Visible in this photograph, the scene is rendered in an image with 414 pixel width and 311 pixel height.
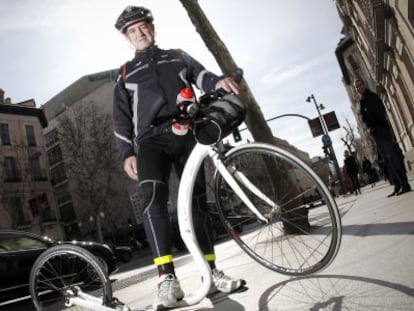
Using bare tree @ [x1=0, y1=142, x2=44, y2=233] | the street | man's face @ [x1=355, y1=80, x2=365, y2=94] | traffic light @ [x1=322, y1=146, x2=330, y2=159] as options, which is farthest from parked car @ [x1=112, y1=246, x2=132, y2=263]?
the street

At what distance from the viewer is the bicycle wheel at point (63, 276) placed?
2748 mm

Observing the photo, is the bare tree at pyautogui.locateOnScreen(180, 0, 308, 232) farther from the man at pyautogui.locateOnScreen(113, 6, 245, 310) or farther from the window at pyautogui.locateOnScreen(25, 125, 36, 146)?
the window at pyautogui.locateOnScreen(25, 125, 36, 146)

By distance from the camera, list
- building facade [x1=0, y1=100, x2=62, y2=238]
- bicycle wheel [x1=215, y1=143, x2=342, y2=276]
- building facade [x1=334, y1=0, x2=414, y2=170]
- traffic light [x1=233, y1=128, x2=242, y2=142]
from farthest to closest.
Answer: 1. building facade [x1=0, y1=100, x2=62, y2=238]
2. building facade [x1=334, y1=0, x2=414, y2=170]
3. traffic light [x1=233, y1=128, x2=242, y2=142]
4. bicycle wheel [x1=215, y1=143, x2=342, y2=276]

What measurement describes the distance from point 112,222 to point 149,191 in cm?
4146

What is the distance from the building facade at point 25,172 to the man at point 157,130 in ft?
111

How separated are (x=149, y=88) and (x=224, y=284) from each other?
51.3 inches

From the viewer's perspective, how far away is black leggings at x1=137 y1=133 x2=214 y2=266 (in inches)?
96.3

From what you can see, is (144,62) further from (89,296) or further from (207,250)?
(89,296)

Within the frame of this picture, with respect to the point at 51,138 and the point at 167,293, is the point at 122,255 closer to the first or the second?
the point at 167,293

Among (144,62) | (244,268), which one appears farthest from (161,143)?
(244,268)

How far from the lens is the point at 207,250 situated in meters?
2.50

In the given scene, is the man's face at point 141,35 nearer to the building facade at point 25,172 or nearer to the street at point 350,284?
the street at point 350,284

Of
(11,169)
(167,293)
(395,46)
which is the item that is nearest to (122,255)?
(395,46)

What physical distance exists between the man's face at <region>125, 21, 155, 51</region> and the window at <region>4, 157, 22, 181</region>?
39.4 meters
